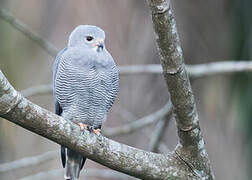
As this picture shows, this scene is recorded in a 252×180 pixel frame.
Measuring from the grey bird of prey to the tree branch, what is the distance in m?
0.81

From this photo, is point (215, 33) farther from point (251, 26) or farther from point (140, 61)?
point (140, 61)

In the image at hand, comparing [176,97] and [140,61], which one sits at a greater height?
[140,61]

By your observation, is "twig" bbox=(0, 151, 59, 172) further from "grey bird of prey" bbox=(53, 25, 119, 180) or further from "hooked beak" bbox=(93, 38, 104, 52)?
"hooked beak" bbox=(93, 38, 104, 52)

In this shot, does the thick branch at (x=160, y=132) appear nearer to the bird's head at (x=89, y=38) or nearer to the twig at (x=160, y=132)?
the twig at (x=160, y=132)

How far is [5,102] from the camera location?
2.85 meters

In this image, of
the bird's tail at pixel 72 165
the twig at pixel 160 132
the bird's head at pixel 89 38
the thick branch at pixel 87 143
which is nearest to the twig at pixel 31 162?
the bird's tail at pixel 72 165

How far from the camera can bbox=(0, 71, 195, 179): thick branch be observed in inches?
113

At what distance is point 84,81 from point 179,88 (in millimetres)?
1062

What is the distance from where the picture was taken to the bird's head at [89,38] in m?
4.14

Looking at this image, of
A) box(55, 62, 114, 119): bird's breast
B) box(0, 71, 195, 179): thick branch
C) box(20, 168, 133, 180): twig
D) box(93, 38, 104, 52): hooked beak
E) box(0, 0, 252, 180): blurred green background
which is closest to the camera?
box(0, 71, 195, 179): thick branch

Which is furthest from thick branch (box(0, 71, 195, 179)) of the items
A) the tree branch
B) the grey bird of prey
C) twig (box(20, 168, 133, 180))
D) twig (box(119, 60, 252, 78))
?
twig (box(20, 168, 133, 180))

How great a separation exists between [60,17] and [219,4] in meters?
1.76

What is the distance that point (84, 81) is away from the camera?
403 cm

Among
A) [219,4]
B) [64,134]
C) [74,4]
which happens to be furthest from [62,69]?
[219,4]
